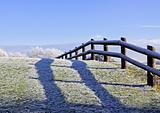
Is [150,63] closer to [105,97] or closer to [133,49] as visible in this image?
[133,49]

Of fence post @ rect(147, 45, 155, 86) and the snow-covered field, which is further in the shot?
fence post @ rect(147, 45, 155, 86)

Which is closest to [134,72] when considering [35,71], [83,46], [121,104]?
[35,71]

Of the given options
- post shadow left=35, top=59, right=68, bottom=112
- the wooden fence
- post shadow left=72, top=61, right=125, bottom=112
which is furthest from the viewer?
the wooden fence

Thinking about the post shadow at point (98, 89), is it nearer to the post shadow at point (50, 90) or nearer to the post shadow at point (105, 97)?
the post shadow at point (105, 97)

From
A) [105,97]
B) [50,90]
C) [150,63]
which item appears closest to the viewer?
[105,97]

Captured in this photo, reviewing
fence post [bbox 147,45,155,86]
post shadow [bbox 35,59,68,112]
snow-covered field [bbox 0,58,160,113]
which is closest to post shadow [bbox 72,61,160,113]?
snow-covered field [bbox 0,58,160,113]

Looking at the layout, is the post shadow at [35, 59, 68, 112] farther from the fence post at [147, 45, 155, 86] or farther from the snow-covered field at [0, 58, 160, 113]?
the fence post at [147, 45, 155, 86]

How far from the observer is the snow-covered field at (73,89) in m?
10.6

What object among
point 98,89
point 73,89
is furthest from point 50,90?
point 98,89

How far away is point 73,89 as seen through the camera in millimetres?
12430

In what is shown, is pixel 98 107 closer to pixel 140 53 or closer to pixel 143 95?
pixel 143 95

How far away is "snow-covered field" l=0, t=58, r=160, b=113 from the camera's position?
10.6 metres

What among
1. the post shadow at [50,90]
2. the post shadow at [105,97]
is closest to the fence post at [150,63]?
the post shadow at [105,97]

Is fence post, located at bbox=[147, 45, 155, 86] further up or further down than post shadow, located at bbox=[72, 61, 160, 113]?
further up
